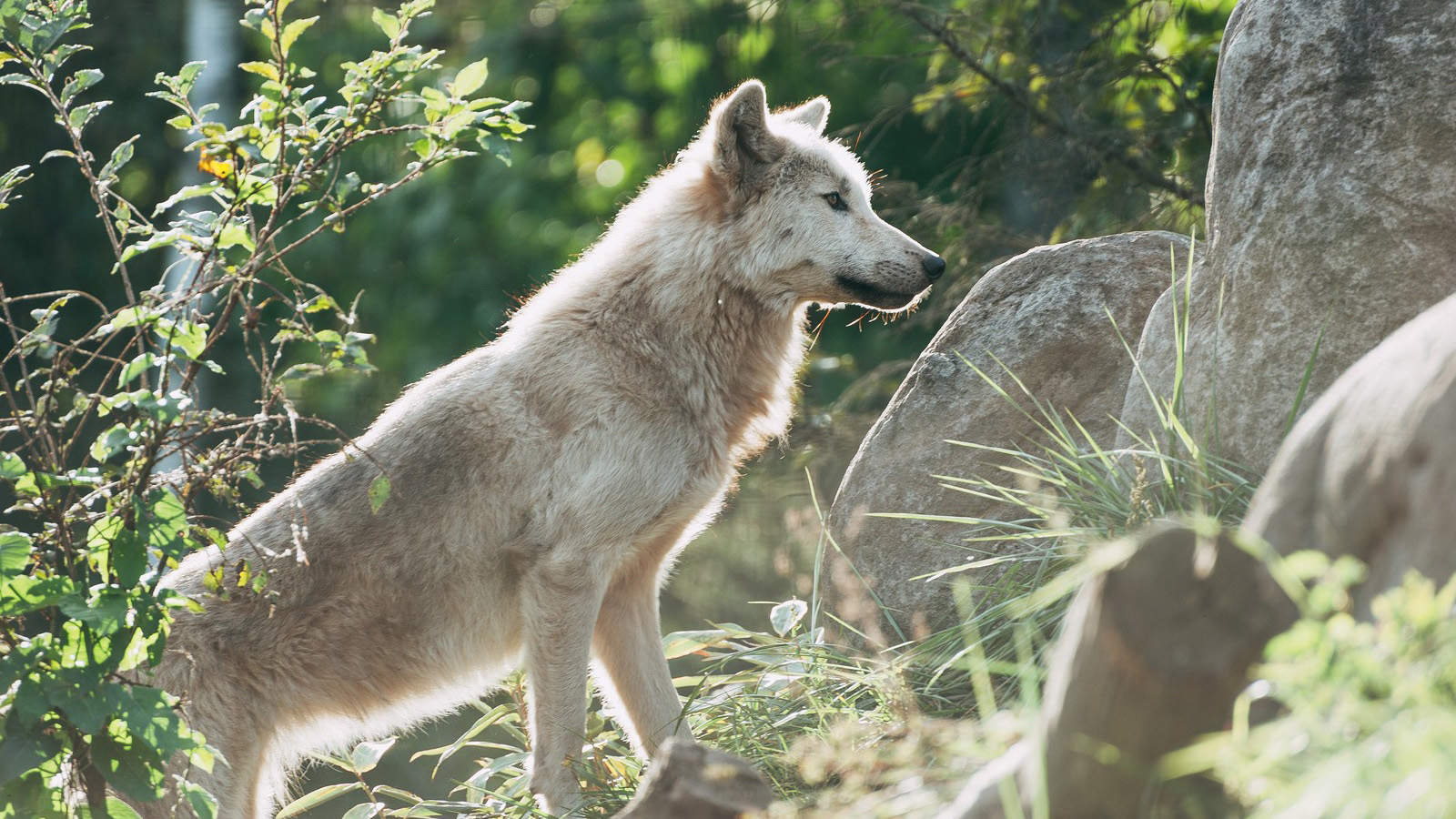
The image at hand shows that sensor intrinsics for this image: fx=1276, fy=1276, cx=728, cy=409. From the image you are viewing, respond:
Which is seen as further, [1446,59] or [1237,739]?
[1446,59]

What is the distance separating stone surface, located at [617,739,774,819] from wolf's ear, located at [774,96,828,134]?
316cm

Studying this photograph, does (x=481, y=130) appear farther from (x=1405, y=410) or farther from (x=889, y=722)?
(x=1405, y=410)

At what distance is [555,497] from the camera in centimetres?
378

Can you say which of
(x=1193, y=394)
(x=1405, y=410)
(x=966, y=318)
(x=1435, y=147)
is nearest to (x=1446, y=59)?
(x=1435, y=147)

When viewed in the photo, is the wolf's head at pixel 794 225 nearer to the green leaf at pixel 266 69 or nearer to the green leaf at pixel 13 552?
the green leaf at pixel 266 69

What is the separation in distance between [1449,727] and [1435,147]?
2.28 m

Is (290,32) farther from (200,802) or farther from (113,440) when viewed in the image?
(200,802)

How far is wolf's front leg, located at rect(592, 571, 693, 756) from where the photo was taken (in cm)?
412

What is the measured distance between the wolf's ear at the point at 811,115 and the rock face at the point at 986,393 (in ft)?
3.60

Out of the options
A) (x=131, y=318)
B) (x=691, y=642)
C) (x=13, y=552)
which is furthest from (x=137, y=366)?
(x=691, y=642)

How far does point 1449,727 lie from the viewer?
1.23m

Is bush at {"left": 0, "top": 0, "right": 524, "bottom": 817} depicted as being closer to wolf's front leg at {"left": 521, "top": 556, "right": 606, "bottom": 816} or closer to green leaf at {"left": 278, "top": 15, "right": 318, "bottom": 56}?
green leaf at {"left": 278, "top": 15, "right": 318, "bottom": 56}

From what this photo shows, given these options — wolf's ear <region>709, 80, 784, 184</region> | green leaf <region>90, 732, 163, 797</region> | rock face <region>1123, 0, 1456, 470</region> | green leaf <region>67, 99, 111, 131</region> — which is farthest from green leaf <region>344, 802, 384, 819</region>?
rock face <region>1123, 0, 1456, 470</region>

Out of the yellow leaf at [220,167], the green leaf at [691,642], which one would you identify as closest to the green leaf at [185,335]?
the yellow leaf at [220,167]
